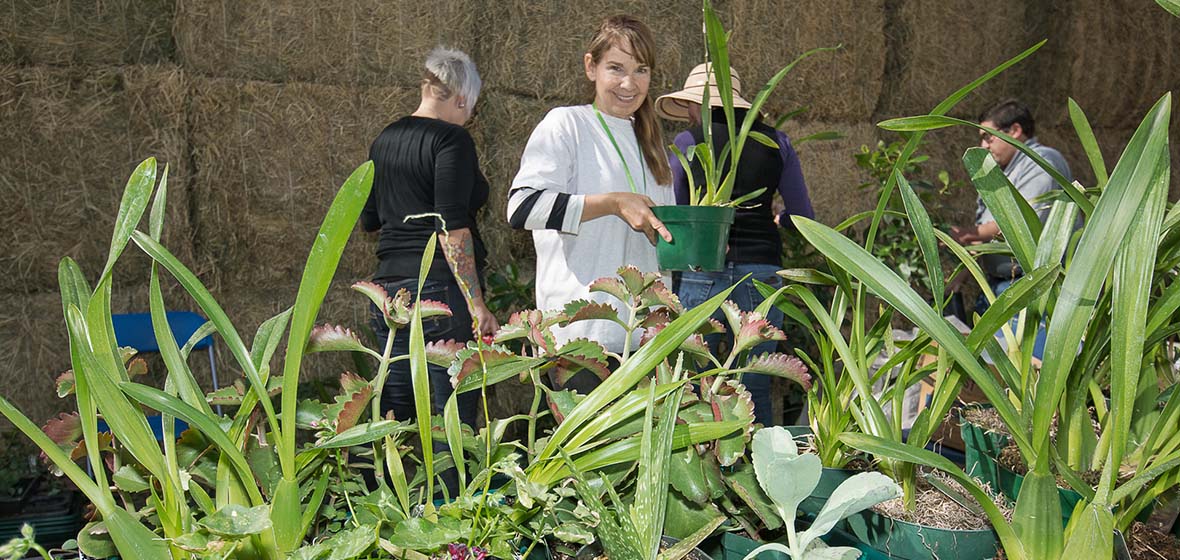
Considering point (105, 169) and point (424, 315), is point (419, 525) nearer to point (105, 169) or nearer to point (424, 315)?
point (424, 315)

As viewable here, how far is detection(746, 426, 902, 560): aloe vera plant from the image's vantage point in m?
0.50

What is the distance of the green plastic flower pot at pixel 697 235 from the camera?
1.24 meters

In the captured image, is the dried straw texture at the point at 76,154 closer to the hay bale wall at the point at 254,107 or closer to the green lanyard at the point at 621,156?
the hay bale wall at the point at 254,107

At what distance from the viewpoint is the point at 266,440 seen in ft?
2.18

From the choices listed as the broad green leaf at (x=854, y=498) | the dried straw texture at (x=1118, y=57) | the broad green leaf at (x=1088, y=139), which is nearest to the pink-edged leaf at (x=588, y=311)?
the broad green leaf at (x=854, y=498)

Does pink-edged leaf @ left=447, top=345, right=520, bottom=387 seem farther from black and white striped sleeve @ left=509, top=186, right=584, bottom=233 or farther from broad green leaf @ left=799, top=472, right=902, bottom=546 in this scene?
black and white striped sleeve @ left=509, top=186, right=584, bottom=233

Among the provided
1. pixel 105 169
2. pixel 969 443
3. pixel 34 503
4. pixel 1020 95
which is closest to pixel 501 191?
pixel 105 169

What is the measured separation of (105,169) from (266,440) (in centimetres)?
167

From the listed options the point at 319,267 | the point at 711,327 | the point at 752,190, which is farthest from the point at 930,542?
the point at 752,190

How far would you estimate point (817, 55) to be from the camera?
300 cm

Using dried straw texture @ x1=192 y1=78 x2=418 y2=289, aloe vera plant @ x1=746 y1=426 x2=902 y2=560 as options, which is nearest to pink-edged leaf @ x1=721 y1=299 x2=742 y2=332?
aloe vera plant @ x1=746 y1=426 x2=902 y2=560

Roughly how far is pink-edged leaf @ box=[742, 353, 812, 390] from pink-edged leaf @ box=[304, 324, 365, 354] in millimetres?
312

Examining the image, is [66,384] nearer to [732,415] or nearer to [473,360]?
[473,360]

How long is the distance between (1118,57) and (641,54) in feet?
9.99
